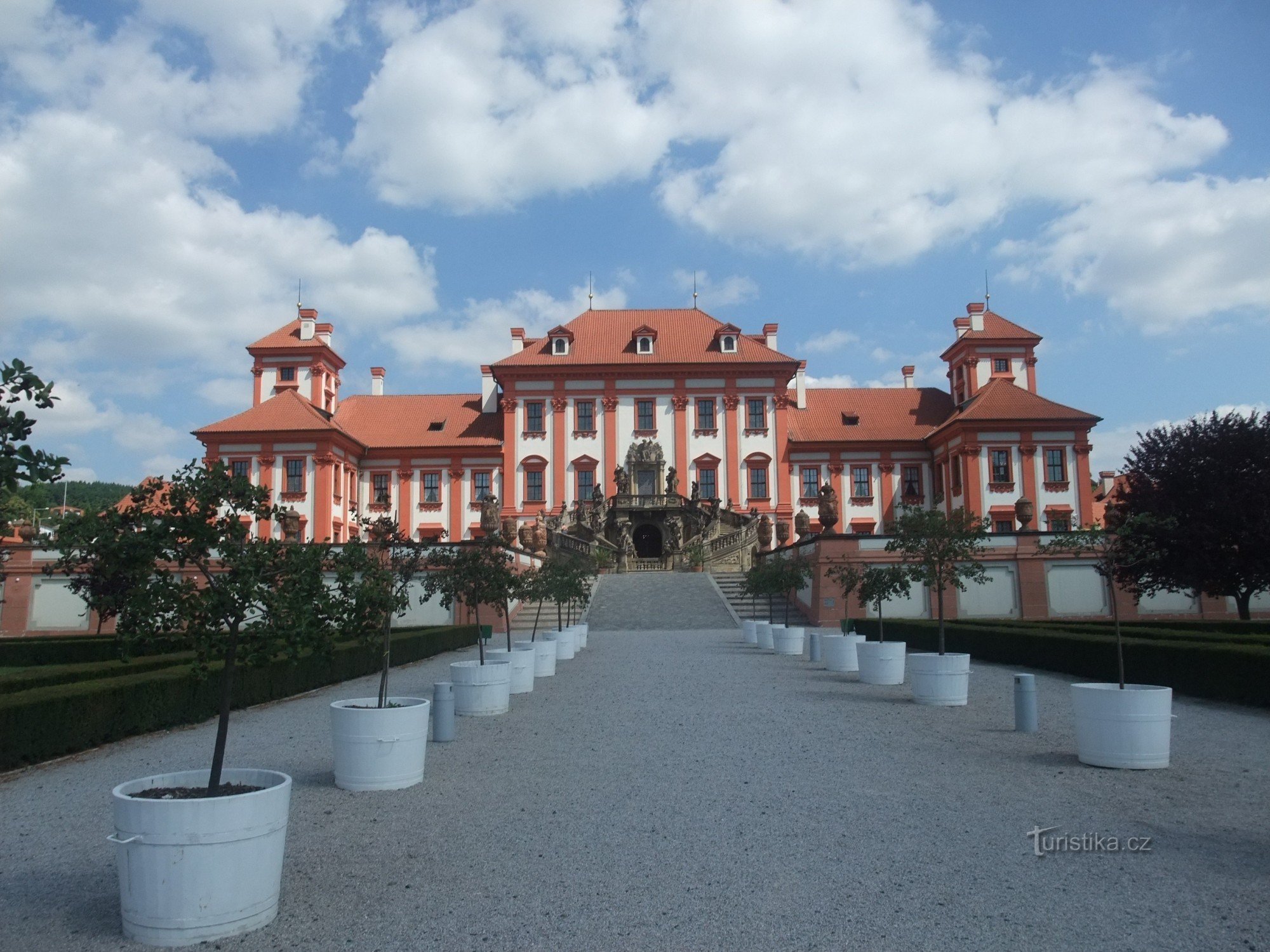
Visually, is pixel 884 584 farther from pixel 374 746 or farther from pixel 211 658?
pixel 211 658

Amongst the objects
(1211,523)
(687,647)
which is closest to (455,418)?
(687,647)

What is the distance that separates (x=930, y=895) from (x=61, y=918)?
14.2ft

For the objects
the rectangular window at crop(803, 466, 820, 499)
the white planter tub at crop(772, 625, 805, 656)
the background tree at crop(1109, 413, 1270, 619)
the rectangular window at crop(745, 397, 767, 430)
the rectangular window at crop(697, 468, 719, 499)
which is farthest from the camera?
the rectangular window at crop(803, 466, 820, 499)

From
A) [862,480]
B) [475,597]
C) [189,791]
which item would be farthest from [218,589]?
[862,480]

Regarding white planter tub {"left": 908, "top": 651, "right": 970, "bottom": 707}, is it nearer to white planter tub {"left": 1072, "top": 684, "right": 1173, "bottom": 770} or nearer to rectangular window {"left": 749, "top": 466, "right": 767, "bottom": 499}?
white planter tub {"left": 1072, "top": 684, "right": 1173, "bottom": 770}

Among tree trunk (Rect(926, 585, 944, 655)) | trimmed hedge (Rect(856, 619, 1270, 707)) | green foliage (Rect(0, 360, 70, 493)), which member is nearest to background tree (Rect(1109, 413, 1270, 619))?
trimmed hedge (Rect(856, 619, 1270, 707))

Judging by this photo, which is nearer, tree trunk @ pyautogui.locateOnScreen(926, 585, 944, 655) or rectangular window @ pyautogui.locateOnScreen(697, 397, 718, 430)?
tree trunk @ pyautogui.locateOnScreen(926, 585, 944, 655)

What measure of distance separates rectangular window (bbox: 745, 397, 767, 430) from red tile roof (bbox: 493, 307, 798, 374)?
6.45ft

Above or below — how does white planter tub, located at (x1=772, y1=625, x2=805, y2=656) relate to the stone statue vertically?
below

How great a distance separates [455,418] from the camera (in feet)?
174

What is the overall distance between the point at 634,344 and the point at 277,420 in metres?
17.6

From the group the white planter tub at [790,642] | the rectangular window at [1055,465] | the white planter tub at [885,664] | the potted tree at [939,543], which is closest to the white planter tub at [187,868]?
the potted tree at [939,543]

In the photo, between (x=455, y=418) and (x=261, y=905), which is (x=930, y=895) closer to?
(x=261, y=905)

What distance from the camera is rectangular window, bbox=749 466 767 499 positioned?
4781 cm
